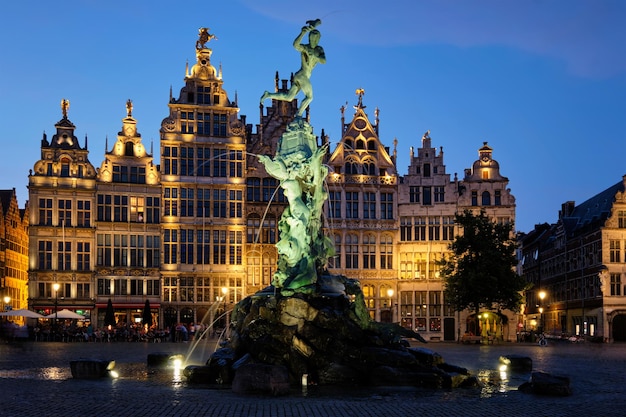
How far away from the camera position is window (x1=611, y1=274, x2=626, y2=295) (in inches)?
2490

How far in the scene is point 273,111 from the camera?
64.1m

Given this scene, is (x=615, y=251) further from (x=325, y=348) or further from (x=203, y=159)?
(x=325, y=348)

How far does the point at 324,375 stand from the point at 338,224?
136 ft

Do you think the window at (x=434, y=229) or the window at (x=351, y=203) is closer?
the window at (x=351, y=203)

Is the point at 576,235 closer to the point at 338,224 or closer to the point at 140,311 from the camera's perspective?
the point at 338,224

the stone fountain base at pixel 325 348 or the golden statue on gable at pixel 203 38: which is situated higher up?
the golden statue on gable at pixel 203 38

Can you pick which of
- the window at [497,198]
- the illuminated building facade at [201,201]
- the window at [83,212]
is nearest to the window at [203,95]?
the illuminated building facade at [201,201]

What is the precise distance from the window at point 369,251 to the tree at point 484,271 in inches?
434

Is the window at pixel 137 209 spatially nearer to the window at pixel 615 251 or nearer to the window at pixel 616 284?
Result: the window at pixel 615 251

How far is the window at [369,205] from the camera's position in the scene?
64062 millimetres

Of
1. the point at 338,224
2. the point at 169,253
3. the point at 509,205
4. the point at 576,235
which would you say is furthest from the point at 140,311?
the point at 576,235

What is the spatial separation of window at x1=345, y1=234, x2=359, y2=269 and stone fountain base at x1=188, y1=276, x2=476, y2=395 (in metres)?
38.3

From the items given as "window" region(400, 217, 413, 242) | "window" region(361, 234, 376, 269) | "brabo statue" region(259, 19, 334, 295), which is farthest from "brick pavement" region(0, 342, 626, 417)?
"window" region(400, 217, 413, 242)

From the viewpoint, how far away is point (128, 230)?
60.8m
